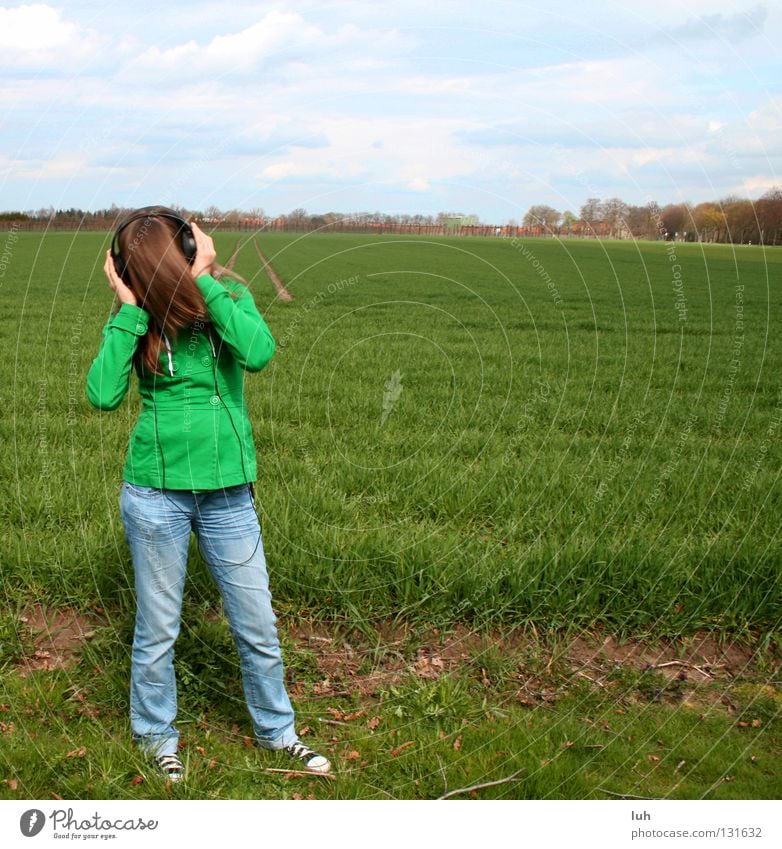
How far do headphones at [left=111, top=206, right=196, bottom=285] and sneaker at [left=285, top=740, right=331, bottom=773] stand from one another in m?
2.26

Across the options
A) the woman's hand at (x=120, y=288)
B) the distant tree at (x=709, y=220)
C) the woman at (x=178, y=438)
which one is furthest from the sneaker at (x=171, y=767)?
the distant tree at (x=709, y=220)

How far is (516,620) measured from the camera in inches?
203

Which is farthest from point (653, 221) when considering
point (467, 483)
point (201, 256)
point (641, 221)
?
point (201, 256)

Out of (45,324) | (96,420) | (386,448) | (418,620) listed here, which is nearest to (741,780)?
(418,620)

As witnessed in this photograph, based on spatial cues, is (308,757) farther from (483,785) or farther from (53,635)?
(53,635)

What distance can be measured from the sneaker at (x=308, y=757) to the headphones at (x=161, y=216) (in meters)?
2.26

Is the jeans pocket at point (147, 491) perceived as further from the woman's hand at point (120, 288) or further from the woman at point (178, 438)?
the woman's hand at point (120, 288)

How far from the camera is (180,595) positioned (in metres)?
4.08

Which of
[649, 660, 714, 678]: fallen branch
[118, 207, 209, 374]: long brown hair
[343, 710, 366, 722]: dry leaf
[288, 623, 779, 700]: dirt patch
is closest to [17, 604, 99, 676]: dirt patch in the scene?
[288, 623, 779, 700]: dirt patch

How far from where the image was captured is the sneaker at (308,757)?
407 centimetres

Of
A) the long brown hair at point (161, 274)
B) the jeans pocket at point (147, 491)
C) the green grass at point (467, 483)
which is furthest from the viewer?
the green grass at point (467, 483)

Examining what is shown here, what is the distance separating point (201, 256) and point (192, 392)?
59 centimetres

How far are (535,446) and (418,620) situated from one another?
3774 millimetres

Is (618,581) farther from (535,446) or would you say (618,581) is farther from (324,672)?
(535,446)
